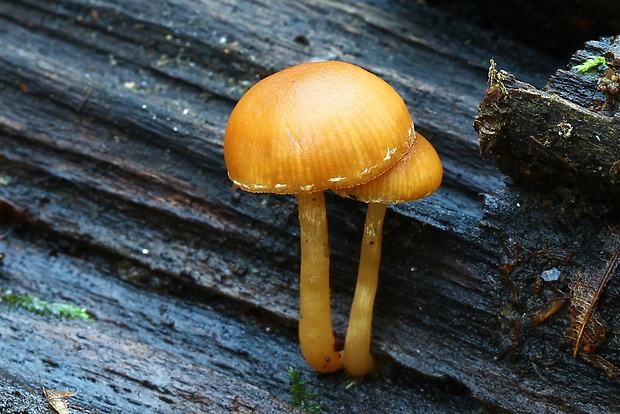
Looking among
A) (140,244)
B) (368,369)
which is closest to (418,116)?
(368,369)

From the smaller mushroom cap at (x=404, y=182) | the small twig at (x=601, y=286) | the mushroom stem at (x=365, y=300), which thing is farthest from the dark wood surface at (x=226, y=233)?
the smaller mushroom cap at (x=404, y=182)

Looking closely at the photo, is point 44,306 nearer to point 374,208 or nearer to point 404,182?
point 374,208

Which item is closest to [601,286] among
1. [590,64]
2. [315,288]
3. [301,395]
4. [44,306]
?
[590,64]

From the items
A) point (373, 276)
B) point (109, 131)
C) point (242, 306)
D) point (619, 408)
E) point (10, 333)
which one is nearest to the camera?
point (619, 408)

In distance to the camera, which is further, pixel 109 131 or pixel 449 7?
pixel 449 7

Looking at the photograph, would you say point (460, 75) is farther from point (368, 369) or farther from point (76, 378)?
point (76, 378)

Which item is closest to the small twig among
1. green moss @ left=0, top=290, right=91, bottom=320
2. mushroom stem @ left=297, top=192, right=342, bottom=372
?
mushroom stem @ left=297, top=192, right=342, bottom=372

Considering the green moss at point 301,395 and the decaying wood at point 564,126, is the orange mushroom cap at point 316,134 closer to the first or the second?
the decaying wood at point 564,126
